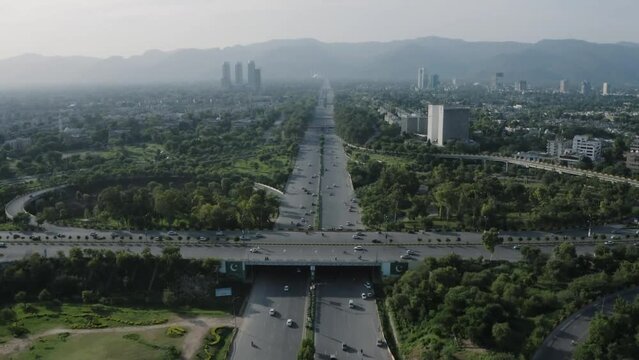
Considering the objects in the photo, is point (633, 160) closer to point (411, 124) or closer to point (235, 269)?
point (411, 124)

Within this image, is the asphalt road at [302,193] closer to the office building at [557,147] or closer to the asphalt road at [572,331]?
the asphalt road at [572,331]

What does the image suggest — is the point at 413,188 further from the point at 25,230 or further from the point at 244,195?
the point at 25,230

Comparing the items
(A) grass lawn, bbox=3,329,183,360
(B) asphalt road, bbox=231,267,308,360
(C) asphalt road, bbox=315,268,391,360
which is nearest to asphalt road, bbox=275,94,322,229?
(B) asphalt road, bbox=231,267,308,360

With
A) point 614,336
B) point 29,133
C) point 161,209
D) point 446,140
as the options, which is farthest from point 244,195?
point 29,133

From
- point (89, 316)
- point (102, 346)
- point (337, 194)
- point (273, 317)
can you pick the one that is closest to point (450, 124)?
point (337, 194)

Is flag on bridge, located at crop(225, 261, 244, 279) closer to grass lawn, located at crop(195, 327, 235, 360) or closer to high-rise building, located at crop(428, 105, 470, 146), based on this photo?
grass lawn, located at crop(195, 327, 235, 360)

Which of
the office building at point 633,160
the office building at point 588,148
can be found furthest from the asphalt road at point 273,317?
the office building at point 588,148
